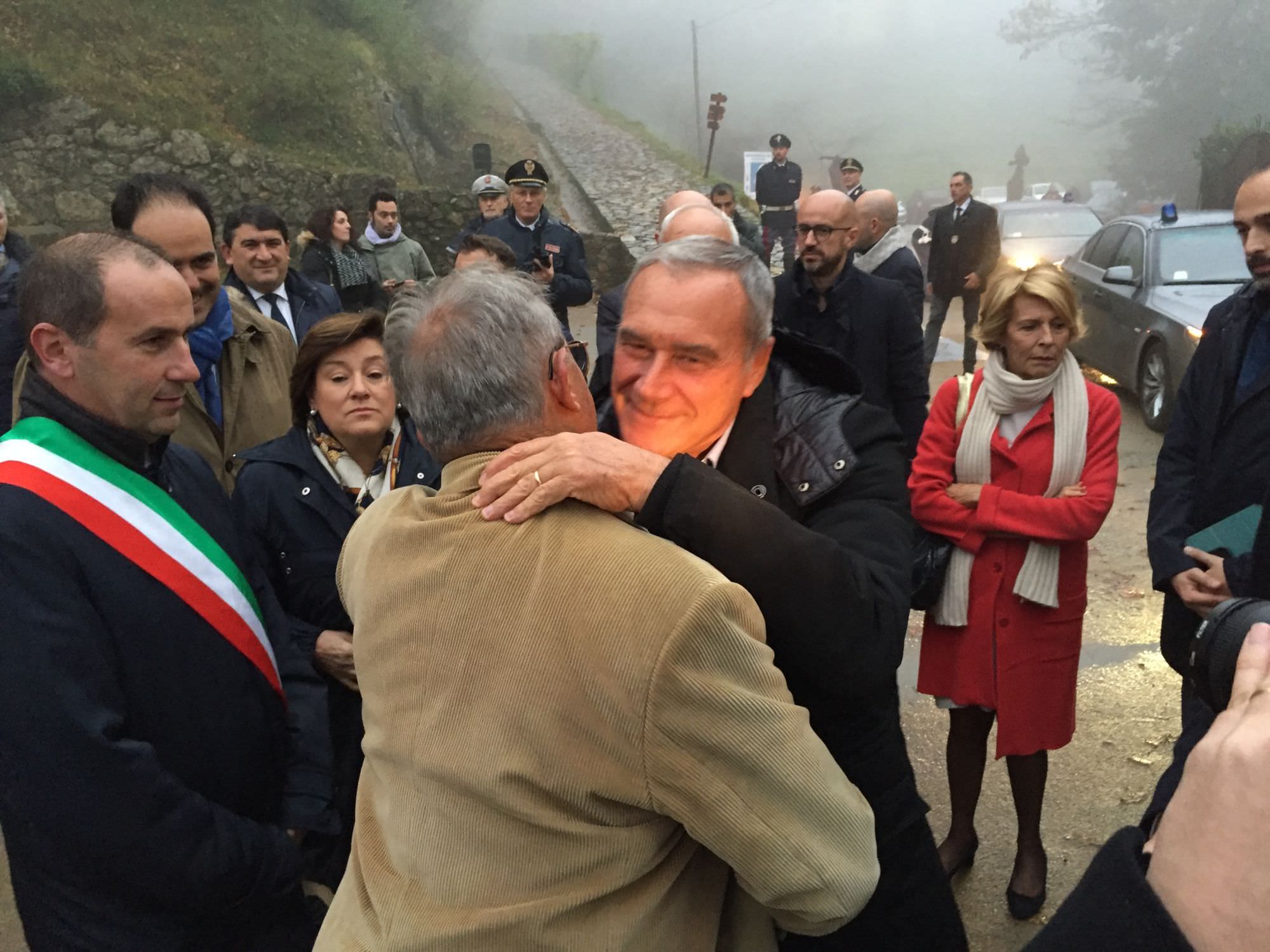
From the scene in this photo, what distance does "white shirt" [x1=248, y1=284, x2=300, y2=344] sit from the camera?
4.61m

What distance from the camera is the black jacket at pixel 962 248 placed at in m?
9.84

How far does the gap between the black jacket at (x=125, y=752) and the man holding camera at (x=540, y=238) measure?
533 centimetres

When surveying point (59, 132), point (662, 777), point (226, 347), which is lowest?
point (59, 132)

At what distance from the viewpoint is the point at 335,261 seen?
24.0ft

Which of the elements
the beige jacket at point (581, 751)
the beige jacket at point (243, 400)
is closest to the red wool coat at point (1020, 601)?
the beige jacket at point (581, 751)

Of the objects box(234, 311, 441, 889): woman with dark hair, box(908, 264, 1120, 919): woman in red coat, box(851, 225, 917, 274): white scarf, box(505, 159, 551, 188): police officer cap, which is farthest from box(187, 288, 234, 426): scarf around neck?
box(505, 159, 551, 188): police officer cap

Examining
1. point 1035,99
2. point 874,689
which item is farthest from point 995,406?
point 1035,99

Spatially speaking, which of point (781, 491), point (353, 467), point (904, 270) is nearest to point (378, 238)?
point (904, 270)

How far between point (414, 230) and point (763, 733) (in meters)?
17.0

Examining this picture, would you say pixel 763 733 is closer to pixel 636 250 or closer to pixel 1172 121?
pixel 636 250

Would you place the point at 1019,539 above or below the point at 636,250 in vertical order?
above

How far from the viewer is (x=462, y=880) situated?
4.16ft

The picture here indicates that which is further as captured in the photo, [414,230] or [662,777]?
[414,230]

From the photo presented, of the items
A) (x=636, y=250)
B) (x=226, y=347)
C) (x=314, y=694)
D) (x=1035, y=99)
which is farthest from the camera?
(x=1035, y=99)
